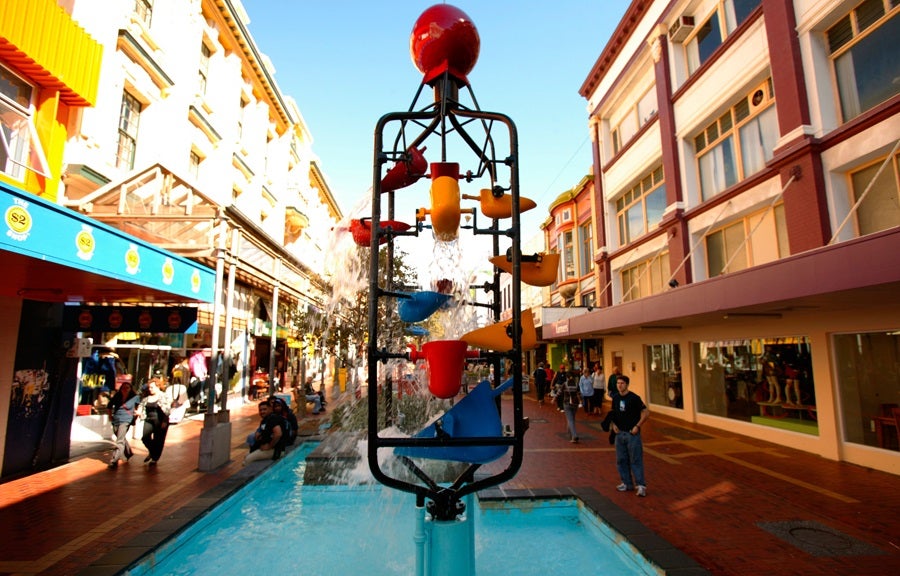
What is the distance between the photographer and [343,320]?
51.0 feet

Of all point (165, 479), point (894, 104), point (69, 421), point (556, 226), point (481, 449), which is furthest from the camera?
point (556, 226)

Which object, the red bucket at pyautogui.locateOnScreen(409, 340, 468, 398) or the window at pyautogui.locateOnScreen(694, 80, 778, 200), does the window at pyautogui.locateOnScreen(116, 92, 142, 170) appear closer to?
the red bucket at pyautogui.locateOnScreen(409, 340, 468, 398)

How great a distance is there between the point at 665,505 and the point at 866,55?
9872 mm

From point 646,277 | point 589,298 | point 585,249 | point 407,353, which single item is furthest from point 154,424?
point 585,249

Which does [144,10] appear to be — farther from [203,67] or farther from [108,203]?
[108,203]

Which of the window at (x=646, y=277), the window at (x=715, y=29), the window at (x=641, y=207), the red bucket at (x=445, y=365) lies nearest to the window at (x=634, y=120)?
the window at (x=641, y=207)

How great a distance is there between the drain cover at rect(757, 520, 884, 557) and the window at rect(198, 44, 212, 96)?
19921 mm

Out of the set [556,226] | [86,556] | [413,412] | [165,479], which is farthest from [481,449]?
[556,226]

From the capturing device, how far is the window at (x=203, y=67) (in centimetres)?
1720

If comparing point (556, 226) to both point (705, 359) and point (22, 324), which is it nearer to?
point (705, 359)

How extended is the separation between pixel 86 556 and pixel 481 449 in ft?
15.4

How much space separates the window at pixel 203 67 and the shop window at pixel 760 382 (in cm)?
1938

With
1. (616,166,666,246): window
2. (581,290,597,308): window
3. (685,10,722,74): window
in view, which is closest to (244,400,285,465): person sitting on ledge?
(616,166,666,246): window

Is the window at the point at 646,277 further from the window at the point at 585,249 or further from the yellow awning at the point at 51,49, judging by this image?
the yellow awning at the point at 51,49
